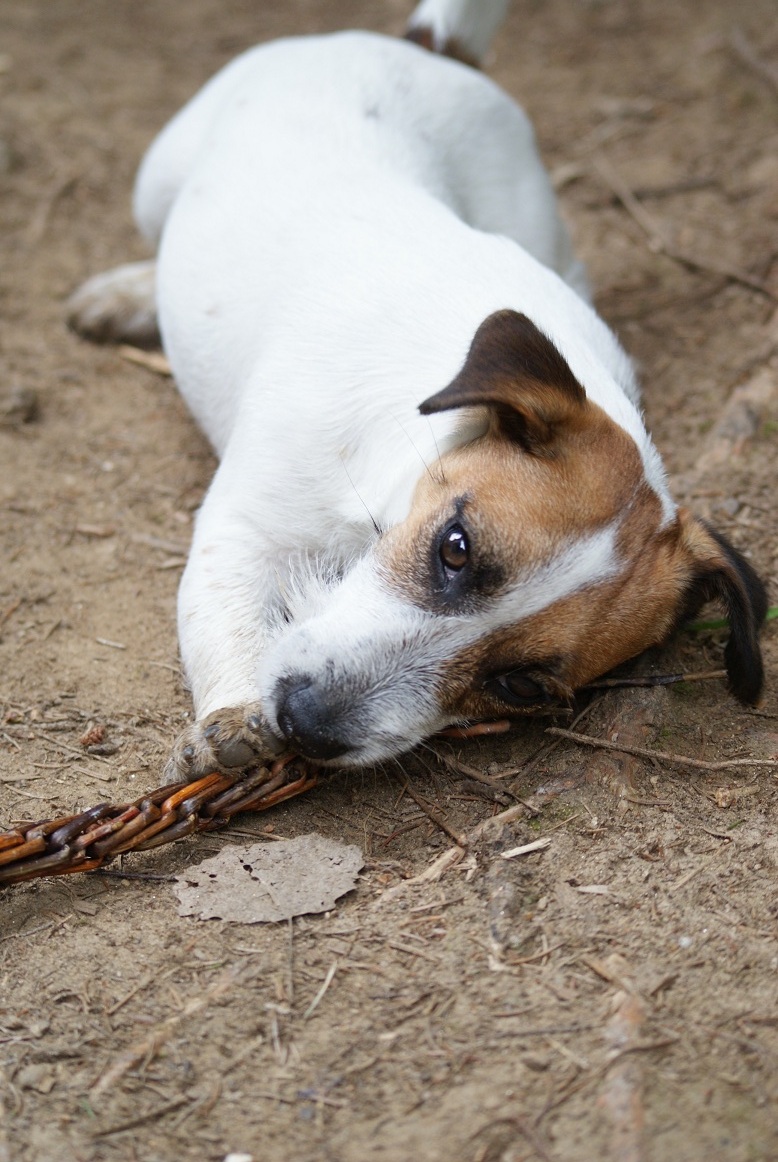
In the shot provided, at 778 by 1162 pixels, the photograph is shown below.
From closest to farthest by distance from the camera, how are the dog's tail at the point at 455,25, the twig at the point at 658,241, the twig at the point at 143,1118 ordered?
the twig at the point at 143,1118, the dog's tail at the point at 455,25, the twig at the point at 658,241

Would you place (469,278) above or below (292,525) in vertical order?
above

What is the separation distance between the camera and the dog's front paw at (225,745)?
2.96 m

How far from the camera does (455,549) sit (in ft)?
9.34

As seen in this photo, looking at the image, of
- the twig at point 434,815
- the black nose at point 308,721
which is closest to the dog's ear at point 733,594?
the twig at point 434,815

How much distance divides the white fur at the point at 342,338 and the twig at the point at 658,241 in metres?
1.32

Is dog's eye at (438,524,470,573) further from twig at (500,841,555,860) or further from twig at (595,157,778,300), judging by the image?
twig at (595,157,778,300)

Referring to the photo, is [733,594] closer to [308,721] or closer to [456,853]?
[456,853]

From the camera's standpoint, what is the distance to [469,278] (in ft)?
11.6

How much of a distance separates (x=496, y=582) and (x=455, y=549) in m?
0.14

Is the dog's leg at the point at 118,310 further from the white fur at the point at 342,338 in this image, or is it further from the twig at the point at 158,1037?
the twig at the point at 158,1037

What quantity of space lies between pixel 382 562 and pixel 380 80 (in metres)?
2.56

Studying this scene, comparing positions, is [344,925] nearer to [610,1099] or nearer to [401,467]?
[610,1099]

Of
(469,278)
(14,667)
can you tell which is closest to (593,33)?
(469,278)

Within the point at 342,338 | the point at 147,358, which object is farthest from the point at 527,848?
the point at 147,358
